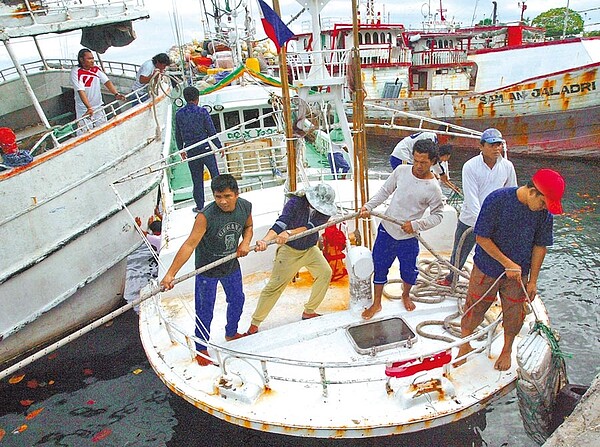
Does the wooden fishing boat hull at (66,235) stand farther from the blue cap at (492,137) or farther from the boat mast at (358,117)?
the blue cap at (492,137)

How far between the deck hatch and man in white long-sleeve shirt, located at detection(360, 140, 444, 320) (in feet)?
0.85

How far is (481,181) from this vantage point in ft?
14.9

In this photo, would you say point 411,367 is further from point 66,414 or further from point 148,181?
point 148,181

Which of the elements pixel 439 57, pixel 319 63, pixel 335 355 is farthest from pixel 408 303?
pixel 439 57

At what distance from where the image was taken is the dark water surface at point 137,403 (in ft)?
16.4

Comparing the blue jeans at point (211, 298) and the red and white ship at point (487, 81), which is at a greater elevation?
the blue jeans at point (211, 298)

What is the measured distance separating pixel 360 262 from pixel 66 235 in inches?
191

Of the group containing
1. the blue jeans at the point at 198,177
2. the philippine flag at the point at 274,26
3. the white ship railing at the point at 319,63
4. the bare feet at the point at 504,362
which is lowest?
the bare feet at the point at 504,362

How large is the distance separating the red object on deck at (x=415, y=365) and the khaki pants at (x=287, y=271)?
49.6 inches

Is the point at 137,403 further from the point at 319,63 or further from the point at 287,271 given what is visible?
the point at 319,63

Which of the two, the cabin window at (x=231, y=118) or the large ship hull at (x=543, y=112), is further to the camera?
the large ship hull at (x=543, y=112)

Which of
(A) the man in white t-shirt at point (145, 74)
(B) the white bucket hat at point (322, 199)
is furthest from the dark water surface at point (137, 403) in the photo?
(A) the man in white t-shirt at point (145, 74)

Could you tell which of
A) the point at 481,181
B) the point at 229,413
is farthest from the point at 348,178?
the point at 229,413

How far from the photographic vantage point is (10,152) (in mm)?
6145
